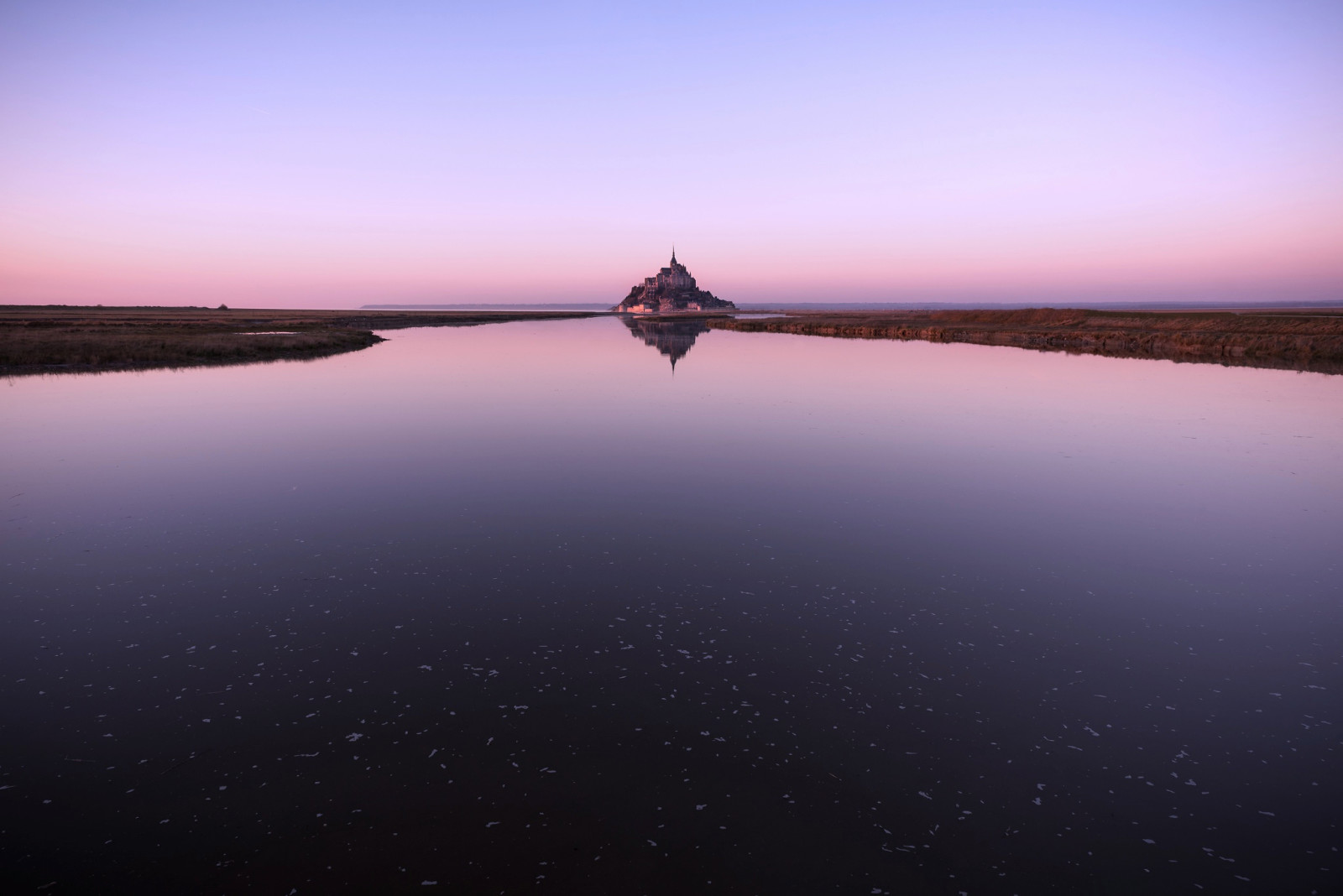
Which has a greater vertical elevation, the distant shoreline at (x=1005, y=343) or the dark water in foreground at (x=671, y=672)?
the distant shoreline at (x=1005, y=343)

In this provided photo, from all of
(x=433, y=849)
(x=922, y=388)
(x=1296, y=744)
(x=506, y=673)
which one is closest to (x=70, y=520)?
(x=506, y=673)

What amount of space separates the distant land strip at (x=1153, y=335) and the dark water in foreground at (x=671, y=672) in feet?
117

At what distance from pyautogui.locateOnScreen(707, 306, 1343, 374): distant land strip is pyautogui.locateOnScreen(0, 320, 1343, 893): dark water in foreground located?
35688 millimetres

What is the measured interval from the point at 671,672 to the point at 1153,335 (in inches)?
2622

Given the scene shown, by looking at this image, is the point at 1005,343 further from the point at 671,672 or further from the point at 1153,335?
the point at 671,672

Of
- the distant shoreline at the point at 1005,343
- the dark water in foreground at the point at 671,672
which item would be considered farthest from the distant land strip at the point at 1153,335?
the dark water in foreground at the point at 671,672

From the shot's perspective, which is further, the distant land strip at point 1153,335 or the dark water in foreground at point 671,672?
the distant land strip at point 1153,335

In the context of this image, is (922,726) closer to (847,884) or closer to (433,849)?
(847,884)

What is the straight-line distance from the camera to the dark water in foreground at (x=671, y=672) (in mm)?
5504

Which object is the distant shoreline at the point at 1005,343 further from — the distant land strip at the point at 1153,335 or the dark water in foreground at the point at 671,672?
the dark water in foreground at the point at 671,672

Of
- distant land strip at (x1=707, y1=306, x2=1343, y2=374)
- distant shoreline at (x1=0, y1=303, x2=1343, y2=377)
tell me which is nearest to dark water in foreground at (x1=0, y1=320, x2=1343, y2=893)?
distant shoreline at (x1=0, y1=303, x2=1343, y2=377)

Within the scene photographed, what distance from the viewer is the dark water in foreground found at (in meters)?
5.50

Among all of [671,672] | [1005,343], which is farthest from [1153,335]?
[671,672]

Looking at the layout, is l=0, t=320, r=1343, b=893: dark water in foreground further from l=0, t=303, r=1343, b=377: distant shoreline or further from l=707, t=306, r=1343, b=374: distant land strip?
l=707, t=306, r=1343, b=374: distant land strip
